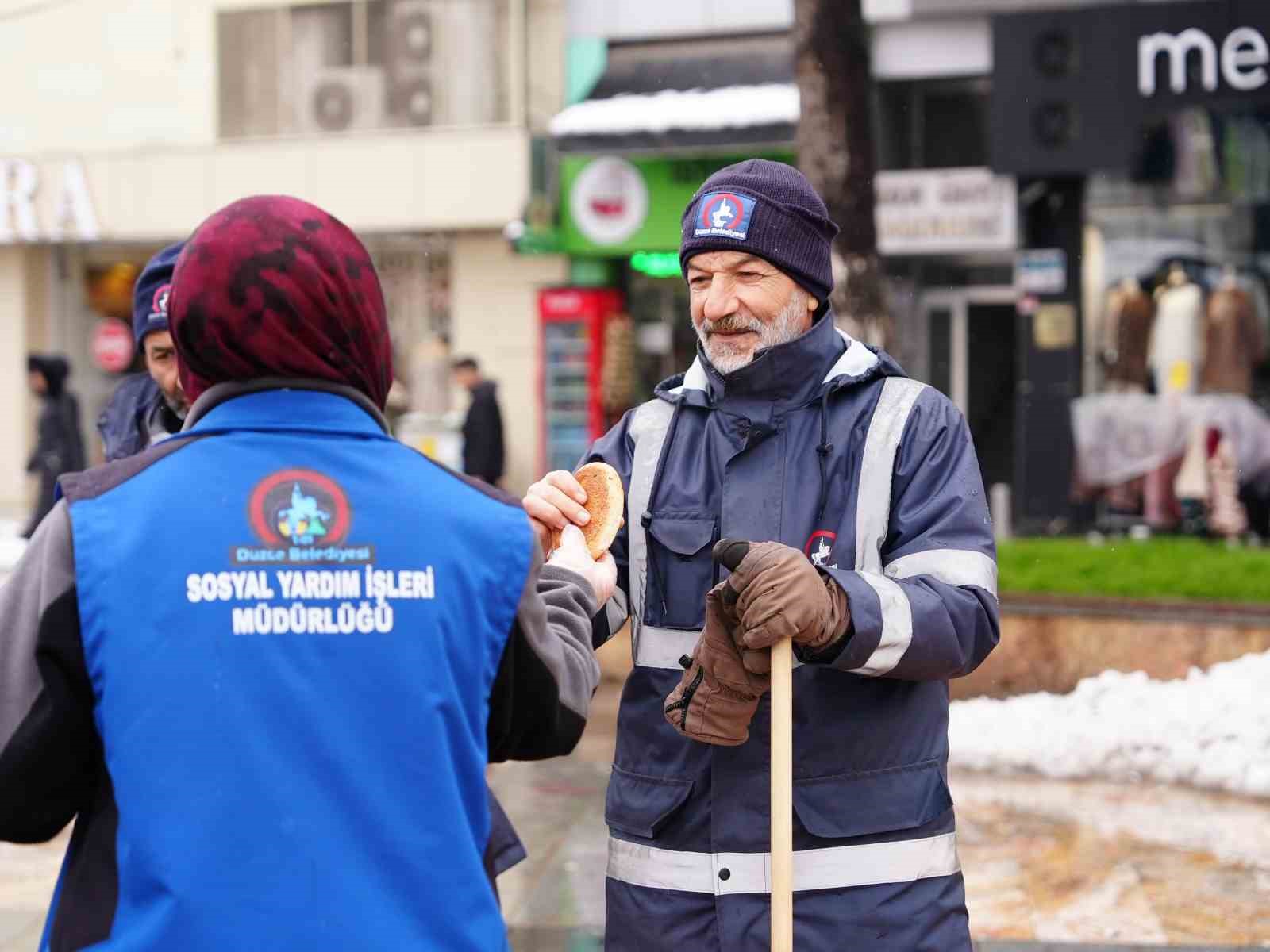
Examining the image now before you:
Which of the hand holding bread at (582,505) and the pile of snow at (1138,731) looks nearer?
the hand holding bread at (582,505)

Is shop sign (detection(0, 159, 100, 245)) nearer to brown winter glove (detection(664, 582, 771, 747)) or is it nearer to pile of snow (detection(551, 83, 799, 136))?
pile of snow (detection(551, 83, 799, 136))

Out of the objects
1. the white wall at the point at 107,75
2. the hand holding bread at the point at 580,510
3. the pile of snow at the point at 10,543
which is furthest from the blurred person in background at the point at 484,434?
the hand holding bread at the point at 580,510

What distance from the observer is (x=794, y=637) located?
2.60 m

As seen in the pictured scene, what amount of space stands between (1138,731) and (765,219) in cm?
527

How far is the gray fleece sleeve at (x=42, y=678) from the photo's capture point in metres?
1.87

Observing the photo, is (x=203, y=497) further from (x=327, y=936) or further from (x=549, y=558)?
(x=549, y=558)

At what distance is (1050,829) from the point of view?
259 inches

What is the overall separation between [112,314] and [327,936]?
22.3 metres

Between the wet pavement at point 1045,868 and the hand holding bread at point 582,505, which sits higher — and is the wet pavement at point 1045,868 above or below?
below

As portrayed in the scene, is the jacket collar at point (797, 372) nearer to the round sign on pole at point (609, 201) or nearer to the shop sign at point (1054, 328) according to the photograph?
the shop sign at point (1054, 328)

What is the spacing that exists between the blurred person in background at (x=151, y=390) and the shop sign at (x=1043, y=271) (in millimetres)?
11247

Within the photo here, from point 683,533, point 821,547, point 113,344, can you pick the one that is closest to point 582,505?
point 683,533

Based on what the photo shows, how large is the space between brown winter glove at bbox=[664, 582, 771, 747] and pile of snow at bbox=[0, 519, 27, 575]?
953 centimetres

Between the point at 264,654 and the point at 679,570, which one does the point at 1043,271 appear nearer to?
the point at 679,570
